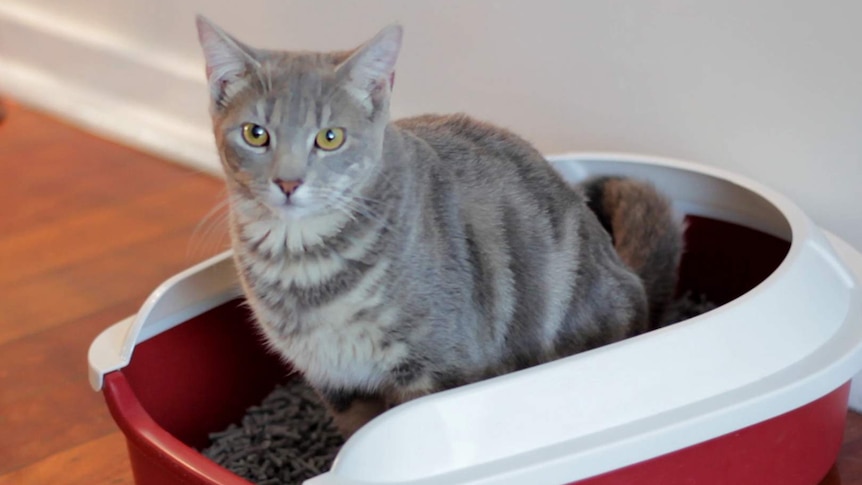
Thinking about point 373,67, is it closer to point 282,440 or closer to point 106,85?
point 282,440

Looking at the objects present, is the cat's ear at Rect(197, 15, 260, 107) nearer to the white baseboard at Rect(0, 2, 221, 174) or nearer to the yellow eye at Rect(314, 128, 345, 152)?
the yellow eye at Rect(314, 128, 345, 152)

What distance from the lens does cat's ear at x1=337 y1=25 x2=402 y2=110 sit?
1.12 meters

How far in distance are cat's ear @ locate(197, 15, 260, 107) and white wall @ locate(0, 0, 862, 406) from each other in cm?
75

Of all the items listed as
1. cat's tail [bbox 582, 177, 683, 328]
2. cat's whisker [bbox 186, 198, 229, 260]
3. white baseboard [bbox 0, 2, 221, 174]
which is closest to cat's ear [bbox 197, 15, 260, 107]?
cat's tail [bbox 582, 177, 683, 328]

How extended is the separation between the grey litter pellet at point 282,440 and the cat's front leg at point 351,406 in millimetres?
97

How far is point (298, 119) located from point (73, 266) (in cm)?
113

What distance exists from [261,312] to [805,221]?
28.3 inches

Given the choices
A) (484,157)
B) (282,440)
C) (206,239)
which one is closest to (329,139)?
(484,157)

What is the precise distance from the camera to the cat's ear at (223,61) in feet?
3.67

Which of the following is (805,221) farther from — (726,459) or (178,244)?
(178,244)

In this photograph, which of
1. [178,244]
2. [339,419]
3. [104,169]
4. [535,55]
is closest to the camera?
[339,419]

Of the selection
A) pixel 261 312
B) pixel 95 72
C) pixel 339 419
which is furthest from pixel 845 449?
pixel 95 72

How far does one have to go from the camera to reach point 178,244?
2.12m

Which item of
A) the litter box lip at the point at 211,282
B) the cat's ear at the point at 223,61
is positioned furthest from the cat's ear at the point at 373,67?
the litter box lip at the point at 211,282
